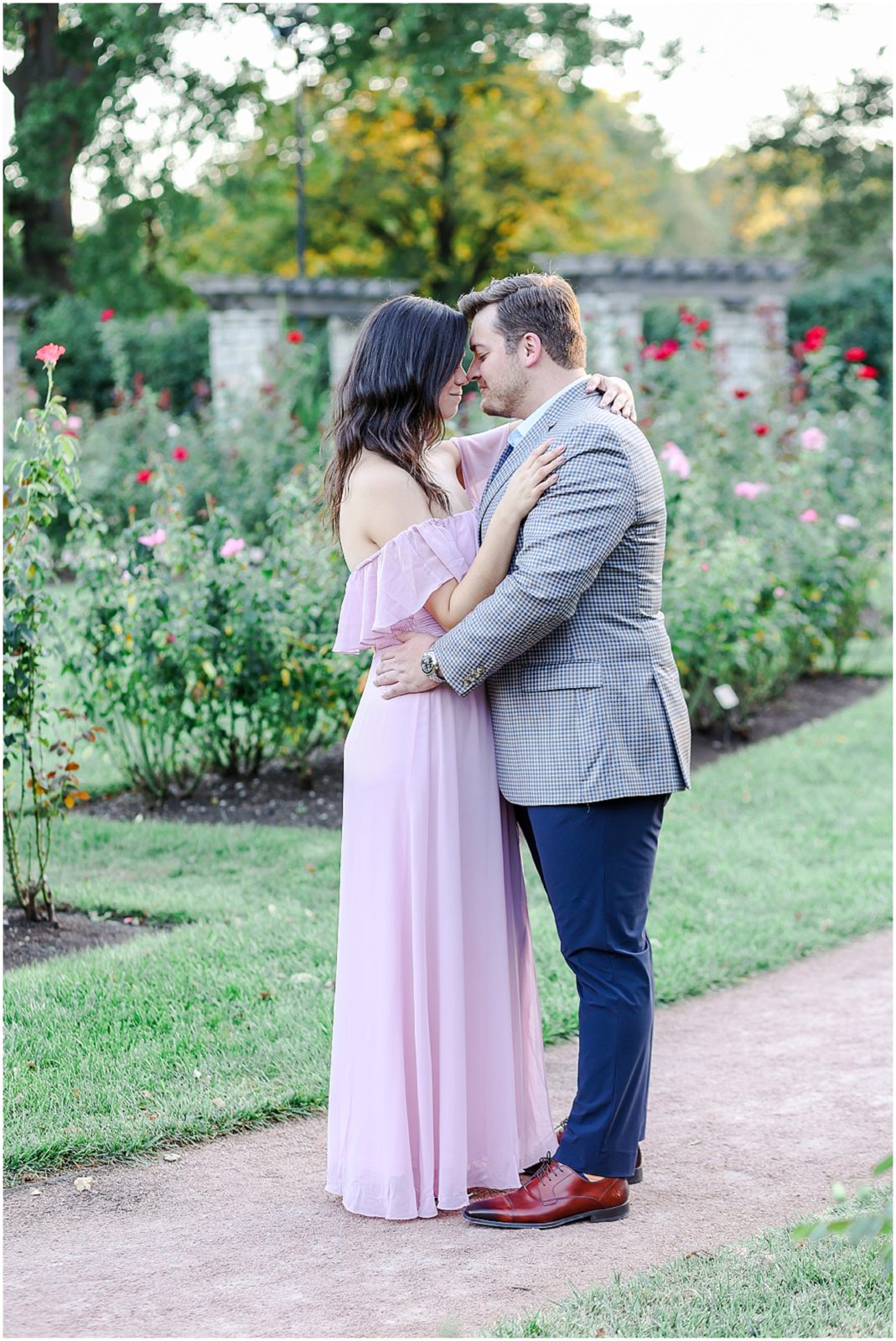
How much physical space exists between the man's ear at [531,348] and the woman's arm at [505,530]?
0.68 feet

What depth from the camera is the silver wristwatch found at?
3059mm

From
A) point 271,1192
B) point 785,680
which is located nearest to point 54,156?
point 785,680

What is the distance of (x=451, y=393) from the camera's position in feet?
10.4

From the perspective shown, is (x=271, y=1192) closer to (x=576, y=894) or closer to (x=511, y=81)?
(x=576, y=894)

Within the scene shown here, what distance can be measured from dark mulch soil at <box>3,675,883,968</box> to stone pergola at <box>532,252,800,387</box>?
3358 millimetres

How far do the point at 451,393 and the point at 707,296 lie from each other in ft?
36.8

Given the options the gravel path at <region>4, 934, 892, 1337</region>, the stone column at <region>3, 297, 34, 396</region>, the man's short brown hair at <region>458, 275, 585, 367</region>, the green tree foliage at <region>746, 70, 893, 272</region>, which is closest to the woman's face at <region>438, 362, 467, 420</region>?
the man's short brown hair at <region>458, 275, 585, 367</region>

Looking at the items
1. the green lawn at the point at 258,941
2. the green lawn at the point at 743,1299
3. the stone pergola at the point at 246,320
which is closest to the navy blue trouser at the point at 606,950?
the green lawn at the point at 743,1299

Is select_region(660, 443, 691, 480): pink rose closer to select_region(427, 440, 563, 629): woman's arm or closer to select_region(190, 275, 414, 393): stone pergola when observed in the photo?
select_region(427, 440, 563, 629): woman's arm

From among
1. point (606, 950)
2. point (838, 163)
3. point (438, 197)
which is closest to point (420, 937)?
point (606, 950)

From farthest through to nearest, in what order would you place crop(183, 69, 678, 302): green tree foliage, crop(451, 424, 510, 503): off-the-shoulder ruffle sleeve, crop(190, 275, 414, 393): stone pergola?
crop(183, 69, 678, 302): green tree foliage → crop(190, 275, 414, 393): stone pergola → crop(451, 424, 510, 503): off-the-shoulder ruffle sleeve

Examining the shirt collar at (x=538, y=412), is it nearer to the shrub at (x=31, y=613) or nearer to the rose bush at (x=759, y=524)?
the shrub at (x=31, y=613)

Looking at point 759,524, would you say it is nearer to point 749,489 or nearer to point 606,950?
point 749,489

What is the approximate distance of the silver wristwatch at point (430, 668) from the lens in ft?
10.0
